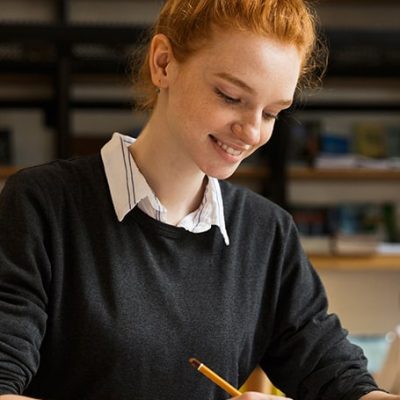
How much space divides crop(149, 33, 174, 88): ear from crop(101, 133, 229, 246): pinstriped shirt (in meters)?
0.12

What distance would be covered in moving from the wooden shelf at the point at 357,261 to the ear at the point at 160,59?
2.70 m

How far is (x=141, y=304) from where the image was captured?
47.6 inches

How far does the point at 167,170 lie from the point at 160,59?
163mm

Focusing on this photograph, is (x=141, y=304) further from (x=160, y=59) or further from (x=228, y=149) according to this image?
(x=160, y=59)

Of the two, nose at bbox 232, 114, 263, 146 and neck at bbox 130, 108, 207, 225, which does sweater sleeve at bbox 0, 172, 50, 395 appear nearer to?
neck at bbox 130, 108, 207, 225

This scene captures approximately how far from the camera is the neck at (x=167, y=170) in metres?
1.26

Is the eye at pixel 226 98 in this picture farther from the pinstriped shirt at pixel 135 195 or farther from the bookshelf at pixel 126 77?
the bookshelf at pixel 126 77

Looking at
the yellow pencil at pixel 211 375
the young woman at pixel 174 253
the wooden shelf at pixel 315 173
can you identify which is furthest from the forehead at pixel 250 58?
the wooden shelf at pixel 315 173

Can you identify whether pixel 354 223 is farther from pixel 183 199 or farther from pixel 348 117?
pixel 183 199

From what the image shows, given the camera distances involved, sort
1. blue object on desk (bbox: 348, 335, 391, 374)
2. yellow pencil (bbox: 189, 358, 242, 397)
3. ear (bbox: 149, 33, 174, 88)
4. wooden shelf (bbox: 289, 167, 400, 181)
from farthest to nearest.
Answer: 1. wooden shelf (bbox: 289, 167, 400, 181)
2. blue object on desk (bbox: 348, 335, 391, 374)
3. ear (bbox: 149, 33, 174, 88)
4. yellow pencil (bbox: 189, 358, 242, 397)

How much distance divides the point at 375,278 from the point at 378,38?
150 cm

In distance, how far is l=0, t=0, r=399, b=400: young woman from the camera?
1.14m

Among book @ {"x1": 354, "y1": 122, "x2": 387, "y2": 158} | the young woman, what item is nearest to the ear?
the young woman

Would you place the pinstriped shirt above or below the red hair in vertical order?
below
